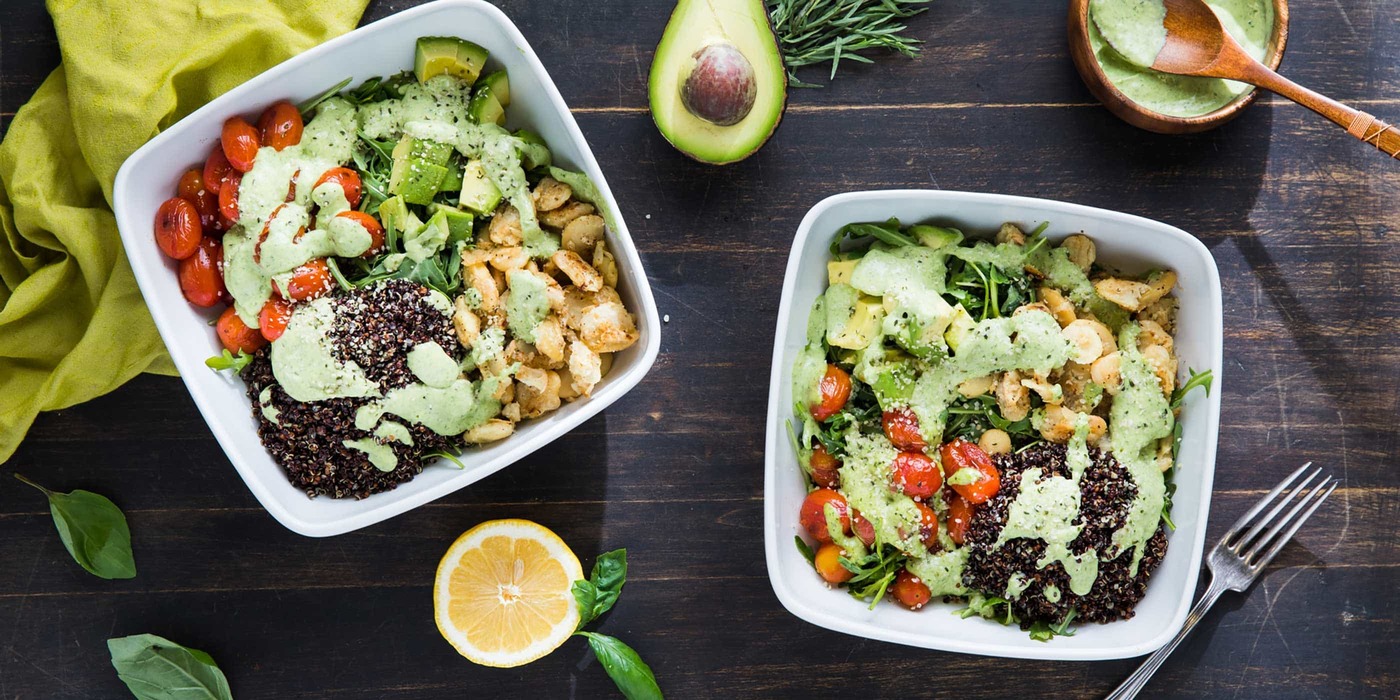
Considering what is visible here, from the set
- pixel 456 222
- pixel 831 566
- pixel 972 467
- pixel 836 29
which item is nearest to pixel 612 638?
pixel 831 566

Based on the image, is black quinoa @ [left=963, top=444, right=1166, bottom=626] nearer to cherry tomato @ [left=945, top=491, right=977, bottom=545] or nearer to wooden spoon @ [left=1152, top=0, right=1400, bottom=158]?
cherry tomato @ [left=945, top=491, right=977, bottom=545]

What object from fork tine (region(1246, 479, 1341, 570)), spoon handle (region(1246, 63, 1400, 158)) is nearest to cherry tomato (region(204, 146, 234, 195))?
spoon handle (region(1246, 63, 1400, 158))

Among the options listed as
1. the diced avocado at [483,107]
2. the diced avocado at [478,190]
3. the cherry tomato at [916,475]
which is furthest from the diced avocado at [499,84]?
the cherry tomato at [916,475]

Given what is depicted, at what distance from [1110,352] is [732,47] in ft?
3.73

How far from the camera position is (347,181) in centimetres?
205

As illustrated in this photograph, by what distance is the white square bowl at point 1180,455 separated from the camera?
2125 millimetres

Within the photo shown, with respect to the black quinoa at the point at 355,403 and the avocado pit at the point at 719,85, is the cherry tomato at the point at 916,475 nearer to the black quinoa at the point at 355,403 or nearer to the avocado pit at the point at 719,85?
the avocado pit at the point at 719,85

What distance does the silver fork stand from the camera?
2.47m

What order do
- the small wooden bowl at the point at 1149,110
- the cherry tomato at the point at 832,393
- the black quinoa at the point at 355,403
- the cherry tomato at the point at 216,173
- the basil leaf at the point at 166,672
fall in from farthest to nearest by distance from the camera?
the basil leaf at the point at 166,672 → the small wooden bowl at the point at 1149,110 → the cherry tomato at the point at 832,393 → the cherry tomato at the point at 216,173 → the black quinoa at the point at 355,403

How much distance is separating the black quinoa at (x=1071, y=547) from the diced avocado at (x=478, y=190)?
1316mm

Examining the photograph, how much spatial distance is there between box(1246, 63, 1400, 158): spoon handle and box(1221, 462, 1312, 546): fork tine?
854 mm

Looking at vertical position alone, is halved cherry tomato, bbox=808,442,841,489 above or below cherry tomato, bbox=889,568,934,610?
above

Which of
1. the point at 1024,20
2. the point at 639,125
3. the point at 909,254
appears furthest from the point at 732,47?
the point at 1024,20

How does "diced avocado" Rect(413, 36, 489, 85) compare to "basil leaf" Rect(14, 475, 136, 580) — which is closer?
"diced avocado" Rect(413, 36, 489, 85)
